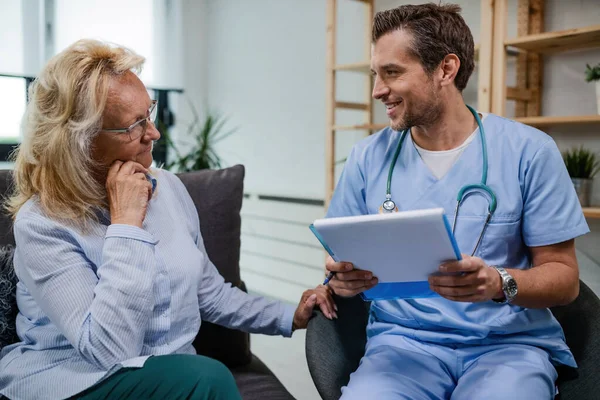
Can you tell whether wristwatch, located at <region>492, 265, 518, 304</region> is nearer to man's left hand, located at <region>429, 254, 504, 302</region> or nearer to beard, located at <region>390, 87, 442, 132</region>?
man's left hand, located at <region>429, 254, 504, 302</region>

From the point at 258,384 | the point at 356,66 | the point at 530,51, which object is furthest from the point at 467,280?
the point at 356,66

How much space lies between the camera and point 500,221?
119cm

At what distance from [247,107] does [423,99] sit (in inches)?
105

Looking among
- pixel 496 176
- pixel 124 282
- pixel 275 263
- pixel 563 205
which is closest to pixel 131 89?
pixel 124 282

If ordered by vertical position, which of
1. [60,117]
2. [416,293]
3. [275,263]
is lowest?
[275,263]

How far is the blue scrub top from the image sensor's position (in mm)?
1161

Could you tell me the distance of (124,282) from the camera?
1.05 metres

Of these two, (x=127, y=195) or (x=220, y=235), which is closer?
(x=127, y=195)

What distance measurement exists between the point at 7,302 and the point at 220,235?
535mm

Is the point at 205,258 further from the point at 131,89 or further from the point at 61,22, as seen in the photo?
the point at 61,22

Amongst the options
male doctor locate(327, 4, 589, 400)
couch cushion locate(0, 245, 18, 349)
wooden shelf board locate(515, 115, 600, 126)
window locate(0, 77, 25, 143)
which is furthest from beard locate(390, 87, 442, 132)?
window locate(0, 77, 25, 143)

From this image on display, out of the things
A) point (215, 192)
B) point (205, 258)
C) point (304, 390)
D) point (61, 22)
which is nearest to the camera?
point (205, 258)

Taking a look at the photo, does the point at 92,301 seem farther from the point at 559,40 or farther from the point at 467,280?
the point at 559,40

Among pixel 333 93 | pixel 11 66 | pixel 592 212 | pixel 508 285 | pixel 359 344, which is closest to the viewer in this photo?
pixel 508 285
